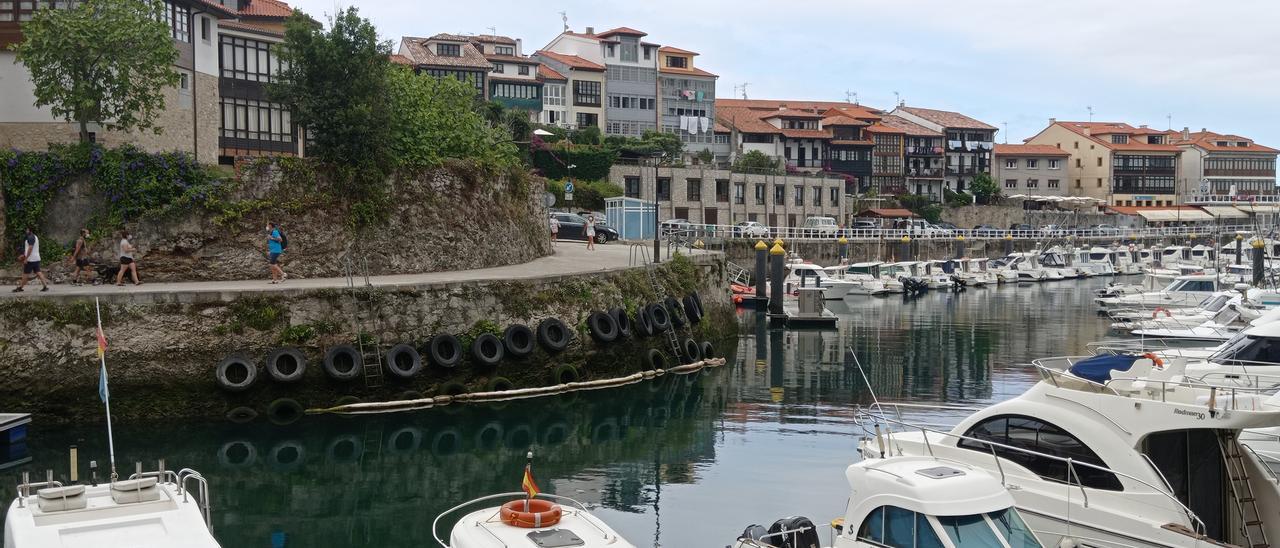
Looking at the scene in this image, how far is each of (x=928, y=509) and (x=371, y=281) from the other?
809 inches

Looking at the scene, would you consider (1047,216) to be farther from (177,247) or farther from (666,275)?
(177,247)

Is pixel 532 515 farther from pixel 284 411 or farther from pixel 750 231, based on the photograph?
pixel 750 231

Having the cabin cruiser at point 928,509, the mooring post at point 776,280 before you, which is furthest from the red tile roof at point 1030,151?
the cabin cruiser at point 928,509

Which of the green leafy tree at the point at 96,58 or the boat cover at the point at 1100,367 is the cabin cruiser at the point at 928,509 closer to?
the boat cover at the point at 1100,367

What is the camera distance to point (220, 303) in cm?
2692

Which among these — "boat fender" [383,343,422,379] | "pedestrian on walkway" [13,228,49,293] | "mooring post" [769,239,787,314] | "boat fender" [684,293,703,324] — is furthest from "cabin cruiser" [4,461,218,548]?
"mooring post" [769,239,787,314]

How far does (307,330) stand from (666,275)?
1387cm

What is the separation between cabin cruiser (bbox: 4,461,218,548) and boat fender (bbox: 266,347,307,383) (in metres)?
13.2

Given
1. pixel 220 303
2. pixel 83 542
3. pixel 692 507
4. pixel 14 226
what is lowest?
pixel 692 507

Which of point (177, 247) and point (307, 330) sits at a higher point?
point (177, 247)

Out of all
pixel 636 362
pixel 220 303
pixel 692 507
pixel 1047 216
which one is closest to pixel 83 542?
pixel 692 507

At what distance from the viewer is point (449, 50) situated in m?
85.9

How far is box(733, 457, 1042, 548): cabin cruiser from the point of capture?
41.0 ft

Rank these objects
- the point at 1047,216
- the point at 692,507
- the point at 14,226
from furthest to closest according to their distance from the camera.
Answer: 1. the point at 1047,216
2. the point at 14,226
3. the point at 692,507
